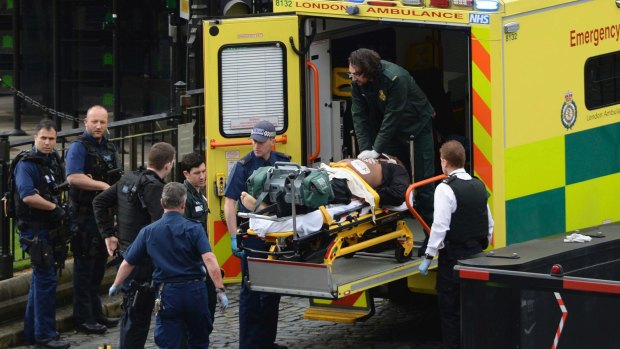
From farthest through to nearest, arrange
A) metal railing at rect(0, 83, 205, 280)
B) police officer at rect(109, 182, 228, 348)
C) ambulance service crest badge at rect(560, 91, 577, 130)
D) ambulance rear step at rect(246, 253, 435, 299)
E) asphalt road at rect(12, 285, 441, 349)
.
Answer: metal railing at rect(0, 83, 205, 280) < asphalt road at rect(12, 285, 441, 349) < ambulance service crest badge at rect(560, 91, 577, 130) < ambulance rear step at rect(246, 253, 435, 299) < police officer at rect(109, 182, 228, 348)

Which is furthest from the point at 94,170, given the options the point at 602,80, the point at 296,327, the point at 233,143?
the point at 602,80

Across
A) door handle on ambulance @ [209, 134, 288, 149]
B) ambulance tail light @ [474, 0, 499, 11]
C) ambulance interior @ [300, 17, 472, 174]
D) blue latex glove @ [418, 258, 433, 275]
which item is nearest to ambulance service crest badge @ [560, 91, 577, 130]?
ambulance interior @ [300, 17, 472, 174]

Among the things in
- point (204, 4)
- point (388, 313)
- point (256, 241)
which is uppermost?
point (204, 4)

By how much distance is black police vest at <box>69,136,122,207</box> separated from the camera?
31.8 ft

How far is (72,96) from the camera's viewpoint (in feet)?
63.2

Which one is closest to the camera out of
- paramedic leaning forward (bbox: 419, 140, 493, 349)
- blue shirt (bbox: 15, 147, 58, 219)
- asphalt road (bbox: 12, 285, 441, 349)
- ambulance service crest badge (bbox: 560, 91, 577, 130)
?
paramedic leaning forward (bbox: 419, 140, 493, 349)

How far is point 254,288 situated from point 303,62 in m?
2.07

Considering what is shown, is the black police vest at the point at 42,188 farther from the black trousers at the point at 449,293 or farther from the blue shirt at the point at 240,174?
the black trousers at the point at 449,293

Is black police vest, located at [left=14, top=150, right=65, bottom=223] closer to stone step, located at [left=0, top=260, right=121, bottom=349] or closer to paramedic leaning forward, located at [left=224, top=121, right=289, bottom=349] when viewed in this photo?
stone step, located at [left=0, top=260, right=121, bottom=349]

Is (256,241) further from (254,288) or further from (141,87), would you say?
(141,87)

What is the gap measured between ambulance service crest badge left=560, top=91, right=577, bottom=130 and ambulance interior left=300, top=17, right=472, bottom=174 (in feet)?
2.25

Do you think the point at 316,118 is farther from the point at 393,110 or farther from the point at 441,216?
the point at 441,216

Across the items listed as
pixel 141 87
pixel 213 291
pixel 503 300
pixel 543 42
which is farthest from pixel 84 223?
pixel 141 87

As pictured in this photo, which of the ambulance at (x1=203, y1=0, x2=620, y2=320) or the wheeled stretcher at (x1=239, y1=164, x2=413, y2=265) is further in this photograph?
the ambulance at (x1=203, y1=0, x2=620, y2=320)
